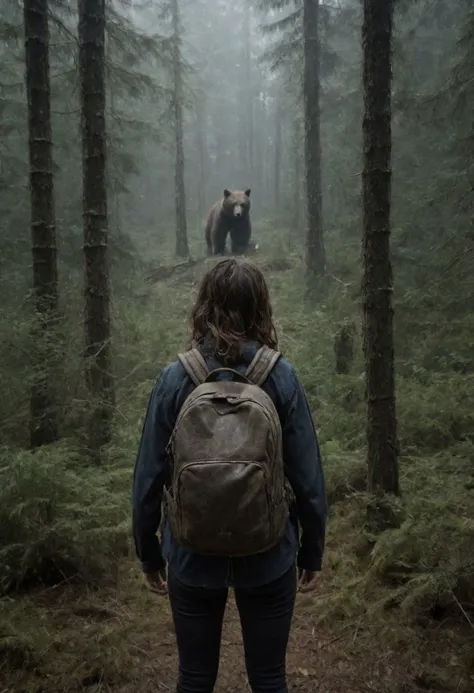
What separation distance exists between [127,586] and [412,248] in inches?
382

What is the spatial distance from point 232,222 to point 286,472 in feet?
53.4

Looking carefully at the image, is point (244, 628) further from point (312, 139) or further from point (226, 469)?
point (312, 139)

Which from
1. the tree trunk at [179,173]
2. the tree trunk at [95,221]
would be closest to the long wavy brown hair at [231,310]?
the tree trunk at [95,221]

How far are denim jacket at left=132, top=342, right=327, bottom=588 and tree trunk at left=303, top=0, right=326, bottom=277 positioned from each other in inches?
495

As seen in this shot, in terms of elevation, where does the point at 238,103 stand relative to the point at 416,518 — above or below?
above

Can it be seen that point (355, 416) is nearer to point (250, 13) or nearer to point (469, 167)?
point (469, 167)

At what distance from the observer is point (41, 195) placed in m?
7.01

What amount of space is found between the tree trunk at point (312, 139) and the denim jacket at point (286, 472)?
12.6 meters

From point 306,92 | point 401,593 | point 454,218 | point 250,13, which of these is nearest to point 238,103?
point 250,13

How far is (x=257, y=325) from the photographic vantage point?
7.95ft

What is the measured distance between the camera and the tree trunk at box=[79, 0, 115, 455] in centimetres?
677

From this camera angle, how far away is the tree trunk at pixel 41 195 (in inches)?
260

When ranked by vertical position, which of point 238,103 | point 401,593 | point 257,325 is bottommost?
point 401,593

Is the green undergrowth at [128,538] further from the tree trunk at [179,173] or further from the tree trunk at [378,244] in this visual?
the tree trunk at [179,173]
